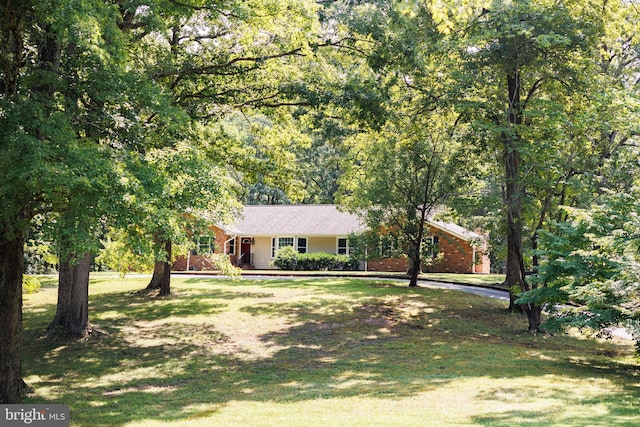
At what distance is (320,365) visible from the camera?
13.7 metres

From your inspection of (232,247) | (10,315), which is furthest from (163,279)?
(232,247)

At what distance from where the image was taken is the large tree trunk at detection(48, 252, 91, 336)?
1622cm

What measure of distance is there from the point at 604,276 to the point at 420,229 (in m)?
16.1

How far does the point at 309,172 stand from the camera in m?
58.3

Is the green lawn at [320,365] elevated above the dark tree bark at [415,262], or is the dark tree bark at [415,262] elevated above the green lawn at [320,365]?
the dark tree bark at [415,262]

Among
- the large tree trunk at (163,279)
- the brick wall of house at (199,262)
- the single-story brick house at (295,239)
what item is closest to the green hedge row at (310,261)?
the single-story brick house at (295,239)

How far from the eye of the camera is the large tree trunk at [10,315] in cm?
947

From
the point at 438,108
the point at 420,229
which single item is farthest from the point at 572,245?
the point at 420,229

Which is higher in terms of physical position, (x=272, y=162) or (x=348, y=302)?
(x=272, y=162)

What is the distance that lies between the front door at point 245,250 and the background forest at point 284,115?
20.9m

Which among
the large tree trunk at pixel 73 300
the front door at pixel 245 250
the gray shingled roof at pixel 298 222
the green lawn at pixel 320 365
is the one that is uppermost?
the gray shingled roof at pixel 298 222

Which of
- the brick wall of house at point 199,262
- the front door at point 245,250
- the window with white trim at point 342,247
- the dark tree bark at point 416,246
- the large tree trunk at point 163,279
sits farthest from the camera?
the front door at point 245,250

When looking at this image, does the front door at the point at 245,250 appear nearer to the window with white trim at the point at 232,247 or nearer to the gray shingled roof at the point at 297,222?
the window with white trim at the point at 232,247

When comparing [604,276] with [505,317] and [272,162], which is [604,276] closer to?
[505,317]
